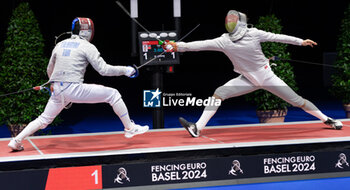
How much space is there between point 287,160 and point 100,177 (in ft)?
5.11

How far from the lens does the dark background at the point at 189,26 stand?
10.4 meters

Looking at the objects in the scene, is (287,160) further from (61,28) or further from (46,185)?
(61,28)

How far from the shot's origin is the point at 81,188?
3.12 m

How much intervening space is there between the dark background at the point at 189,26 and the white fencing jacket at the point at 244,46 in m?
5.22

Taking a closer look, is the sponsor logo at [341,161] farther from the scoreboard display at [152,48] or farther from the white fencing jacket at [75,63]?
the scoreboard display at [152,48]

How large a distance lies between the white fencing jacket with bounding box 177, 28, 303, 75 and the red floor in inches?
27.9

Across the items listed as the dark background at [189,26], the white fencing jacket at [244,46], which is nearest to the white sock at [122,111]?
the white fencing jacket at [244,46]

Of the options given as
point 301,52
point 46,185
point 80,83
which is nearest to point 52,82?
point 80,83

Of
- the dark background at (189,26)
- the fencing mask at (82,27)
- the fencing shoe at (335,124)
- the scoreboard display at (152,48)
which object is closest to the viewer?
the fencing mask at (82,27)

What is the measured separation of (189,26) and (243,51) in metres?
7.94

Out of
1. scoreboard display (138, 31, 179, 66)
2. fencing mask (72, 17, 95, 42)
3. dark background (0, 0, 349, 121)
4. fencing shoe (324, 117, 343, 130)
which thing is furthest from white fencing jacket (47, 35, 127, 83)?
dark background (0, 0, 349, 121)

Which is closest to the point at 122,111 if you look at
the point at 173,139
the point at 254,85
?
the point at 173,139

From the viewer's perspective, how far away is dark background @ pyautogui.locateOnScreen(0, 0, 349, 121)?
1041 centimetres

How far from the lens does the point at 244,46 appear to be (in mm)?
3895
